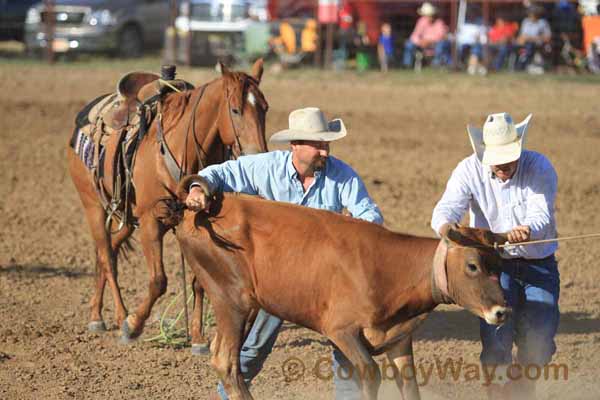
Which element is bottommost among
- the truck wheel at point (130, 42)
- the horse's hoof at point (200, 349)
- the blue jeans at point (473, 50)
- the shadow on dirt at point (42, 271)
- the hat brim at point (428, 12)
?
the shadow on dirt at point (42, 271)

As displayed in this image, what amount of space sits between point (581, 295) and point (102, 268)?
3.75 meters

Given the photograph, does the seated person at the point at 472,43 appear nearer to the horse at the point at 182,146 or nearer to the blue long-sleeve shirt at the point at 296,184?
the horse at the point at 182,146

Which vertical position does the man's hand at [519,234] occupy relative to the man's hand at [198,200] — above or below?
below

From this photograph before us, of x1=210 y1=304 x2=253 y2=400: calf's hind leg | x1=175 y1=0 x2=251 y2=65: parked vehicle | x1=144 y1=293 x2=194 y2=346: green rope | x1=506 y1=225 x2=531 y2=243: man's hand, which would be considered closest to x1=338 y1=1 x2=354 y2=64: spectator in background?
x1=175 y1=0 x2=251 y2=65: parked vehicle

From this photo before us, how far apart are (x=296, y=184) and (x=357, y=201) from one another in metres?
0.33

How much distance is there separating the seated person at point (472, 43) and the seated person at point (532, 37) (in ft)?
2.67

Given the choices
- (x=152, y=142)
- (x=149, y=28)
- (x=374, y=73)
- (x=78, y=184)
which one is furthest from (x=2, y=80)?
(x=152, y=142)

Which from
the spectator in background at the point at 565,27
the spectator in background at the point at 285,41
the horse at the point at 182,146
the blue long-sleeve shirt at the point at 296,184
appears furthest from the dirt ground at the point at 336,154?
the spectator in background at the point at 565,27

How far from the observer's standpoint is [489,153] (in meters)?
5.34

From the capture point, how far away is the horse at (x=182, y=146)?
6543 mm

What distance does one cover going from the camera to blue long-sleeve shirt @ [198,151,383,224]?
17.5 ft

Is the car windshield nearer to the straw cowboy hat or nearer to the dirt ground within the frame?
the dirt ground

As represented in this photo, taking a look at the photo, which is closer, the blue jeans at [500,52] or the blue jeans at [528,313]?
the blue jeans at [528,313]

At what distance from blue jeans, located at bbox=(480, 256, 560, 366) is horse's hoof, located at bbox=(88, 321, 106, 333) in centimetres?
297
